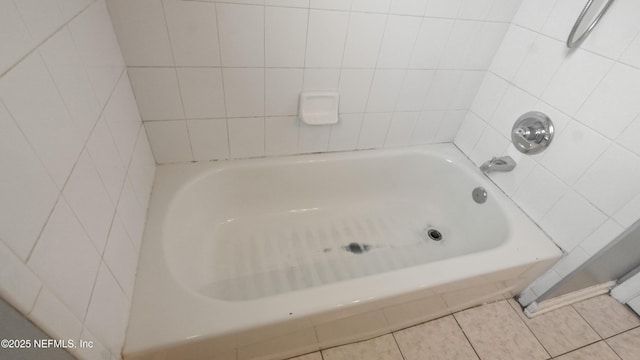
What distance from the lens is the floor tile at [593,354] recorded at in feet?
4.05

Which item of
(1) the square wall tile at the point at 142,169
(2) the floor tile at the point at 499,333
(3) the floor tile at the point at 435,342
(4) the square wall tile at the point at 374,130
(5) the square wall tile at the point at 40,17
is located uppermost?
(5) the square wall tile at the point at 40,17

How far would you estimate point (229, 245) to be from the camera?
133 cm

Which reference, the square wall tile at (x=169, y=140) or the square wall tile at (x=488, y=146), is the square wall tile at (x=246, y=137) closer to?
the square wall tile at (x=169, y=140)

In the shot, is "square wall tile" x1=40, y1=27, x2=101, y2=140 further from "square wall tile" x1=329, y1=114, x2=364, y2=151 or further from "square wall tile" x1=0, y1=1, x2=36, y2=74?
"square wall tile" x1=329, y1=114, x2=364, y2=151

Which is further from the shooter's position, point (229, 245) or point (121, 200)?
point (229, 245)

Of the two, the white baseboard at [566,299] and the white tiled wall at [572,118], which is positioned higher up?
the white tiled wall at [572,118]

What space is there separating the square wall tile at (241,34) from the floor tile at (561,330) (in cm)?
162

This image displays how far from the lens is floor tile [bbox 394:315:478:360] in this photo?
Result: 1.18m

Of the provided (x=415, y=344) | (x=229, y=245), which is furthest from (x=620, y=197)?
(x=229, y=245)

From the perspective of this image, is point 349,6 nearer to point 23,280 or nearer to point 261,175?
point 261,175

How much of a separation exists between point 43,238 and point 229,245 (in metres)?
0.90

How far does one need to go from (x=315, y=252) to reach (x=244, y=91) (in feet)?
2.60

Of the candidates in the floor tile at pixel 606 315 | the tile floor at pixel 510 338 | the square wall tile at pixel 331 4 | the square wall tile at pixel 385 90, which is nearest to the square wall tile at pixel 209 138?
the square wall tile at pixel 331 4

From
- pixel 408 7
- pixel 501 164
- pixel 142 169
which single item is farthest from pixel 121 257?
pixel 501 164
